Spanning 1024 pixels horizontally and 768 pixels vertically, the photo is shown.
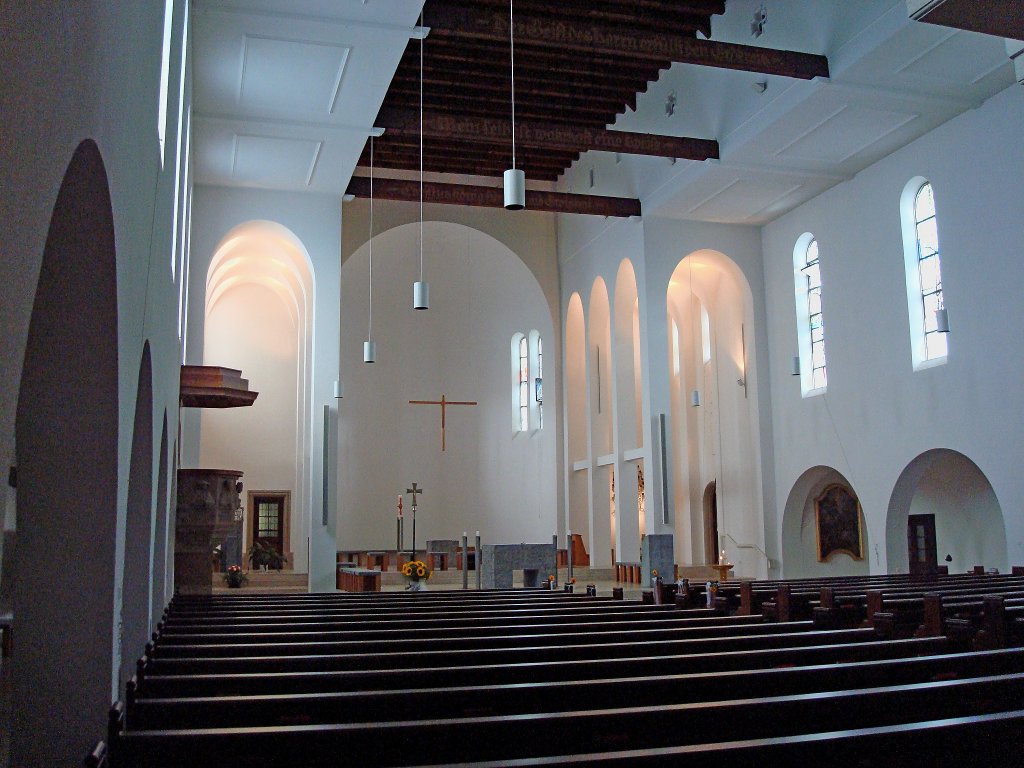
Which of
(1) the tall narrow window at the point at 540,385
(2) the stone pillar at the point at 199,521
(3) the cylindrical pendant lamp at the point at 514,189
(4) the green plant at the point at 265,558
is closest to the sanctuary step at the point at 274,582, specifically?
(4) the green plant at the point at 265,558

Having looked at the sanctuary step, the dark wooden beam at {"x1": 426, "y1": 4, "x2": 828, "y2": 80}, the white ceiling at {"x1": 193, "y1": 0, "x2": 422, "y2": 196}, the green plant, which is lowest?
the sanctuary step

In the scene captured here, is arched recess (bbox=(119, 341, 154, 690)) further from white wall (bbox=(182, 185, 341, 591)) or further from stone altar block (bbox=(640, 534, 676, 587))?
stone altar block (bbox=(640, 534, 676, 587))

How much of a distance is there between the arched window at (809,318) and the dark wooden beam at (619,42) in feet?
16.8

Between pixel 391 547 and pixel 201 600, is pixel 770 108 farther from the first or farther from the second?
pixel 391 547

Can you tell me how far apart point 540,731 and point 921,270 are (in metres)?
12.5

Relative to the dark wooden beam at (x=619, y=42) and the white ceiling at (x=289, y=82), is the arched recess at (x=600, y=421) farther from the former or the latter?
the dark wooden beam at (x=619, y=42)

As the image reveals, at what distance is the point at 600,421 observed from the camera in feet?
64.1

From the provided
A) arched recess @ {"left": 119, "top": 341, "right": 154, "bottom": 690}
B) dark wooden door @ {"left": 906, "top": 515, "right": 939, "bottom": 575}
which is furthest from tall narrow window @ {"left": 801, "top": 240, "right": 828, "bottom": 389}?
arched recess @ {"left": 119, "top": 341, "right": 154, "bottom": 690}

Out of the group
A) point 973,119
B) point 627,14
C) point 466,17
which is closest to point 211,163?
point 466,17

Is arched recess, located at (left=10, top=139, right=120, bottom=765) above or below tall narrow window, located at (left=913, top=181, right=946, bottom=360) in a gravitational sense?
below

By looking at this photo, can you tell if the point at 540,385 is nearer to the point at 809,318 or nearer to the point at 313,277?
the point at 809,318

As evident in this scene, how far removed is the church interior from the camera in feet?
12.7

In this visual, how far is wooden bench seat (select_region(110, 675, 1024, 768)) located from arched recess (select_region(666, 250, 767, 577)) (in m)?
12.9

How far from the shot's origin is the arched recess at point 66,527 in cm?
361
